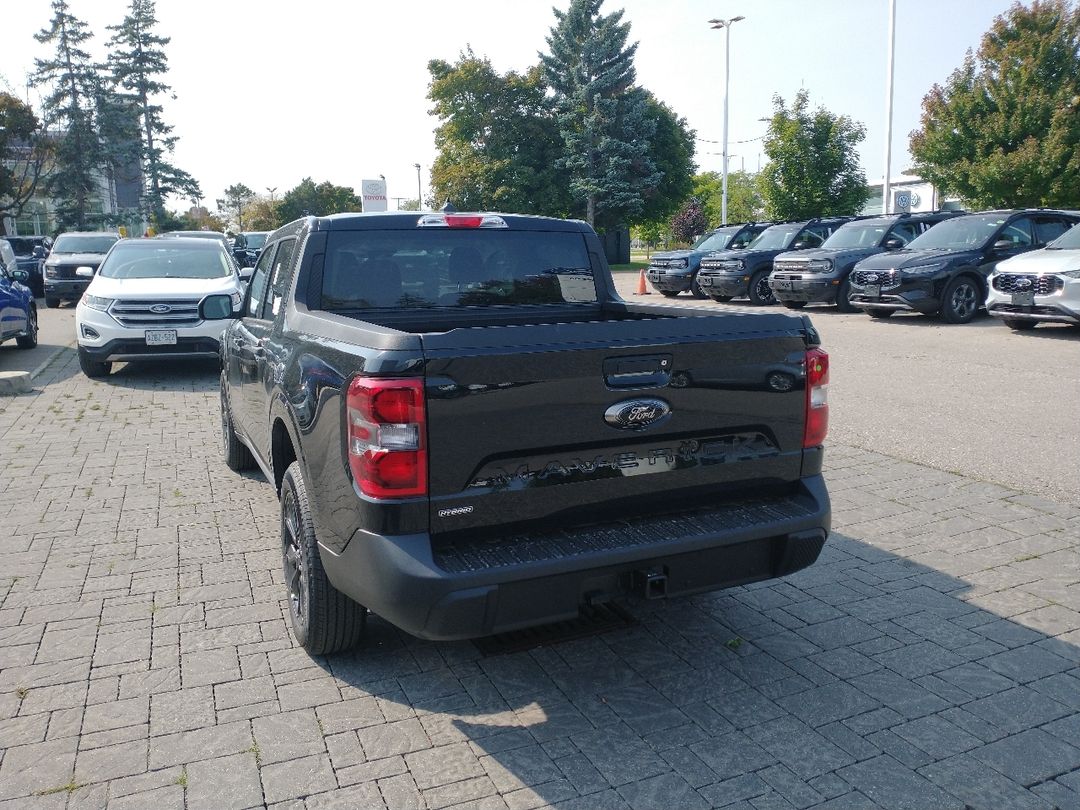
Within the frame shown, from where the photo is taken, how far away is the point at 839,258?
1827 centimetres

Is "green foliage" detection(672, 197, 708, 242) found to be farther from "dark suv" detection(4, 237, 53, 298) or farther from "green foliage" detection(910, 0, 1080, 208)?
"dark suv" detection(4, 237, 53, 298)

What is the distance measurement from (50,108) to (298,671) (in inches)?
2579

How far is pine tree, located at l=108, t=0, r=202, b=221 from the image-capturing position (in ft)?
209

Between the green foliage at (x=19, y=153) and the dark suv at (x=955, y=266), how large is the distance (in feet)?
159

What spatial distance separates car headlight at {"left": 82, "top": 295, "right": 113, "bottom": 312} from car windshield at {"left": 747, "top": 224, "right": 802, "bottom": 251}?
14.5 m

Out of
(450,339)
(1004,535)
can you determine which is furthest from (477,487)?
(1004,535)

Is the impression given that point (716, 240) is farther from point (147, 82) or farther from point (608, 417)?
point (147, 82)

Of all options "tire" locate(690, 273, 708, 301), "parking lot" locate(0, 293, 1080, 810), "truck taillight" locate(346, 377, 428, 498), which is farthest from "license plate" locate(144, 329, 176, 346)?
"tire" locate(690, 273, 708, 301)

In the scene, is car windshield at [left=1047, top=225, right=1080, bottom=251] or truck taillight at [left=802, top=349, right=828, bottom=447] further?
car windshield at [left=1047, top=225, right=1080, bottom=251]

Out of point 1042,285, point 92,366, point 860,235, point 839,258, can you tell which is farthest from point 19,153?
point 1042,285

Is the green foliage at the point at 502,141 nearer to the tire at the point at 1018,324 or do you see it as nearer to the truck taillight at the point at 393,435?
the tire at the point at 1018,324

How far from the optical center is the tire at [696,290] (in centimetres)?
2281

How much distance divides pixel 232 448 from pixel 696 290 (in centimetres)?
1780

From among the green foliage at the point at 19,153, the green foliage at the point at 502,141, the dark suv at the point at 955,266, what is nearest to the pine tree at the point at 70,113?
the green foliage at the point at 19,153
